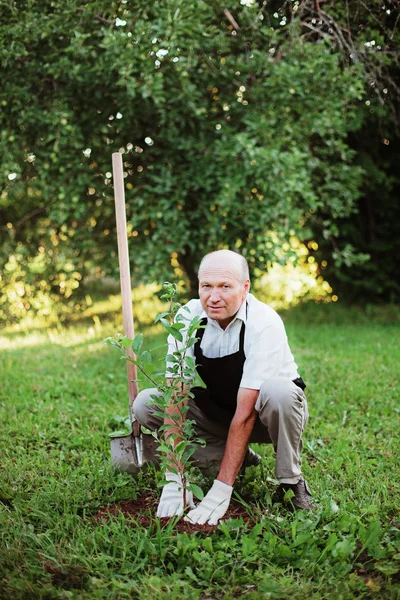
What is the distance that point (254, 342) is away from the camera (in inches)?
101

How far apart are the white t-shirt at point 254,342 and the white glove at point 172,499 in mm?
449

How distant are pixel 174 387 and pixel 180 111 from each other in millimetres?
3675

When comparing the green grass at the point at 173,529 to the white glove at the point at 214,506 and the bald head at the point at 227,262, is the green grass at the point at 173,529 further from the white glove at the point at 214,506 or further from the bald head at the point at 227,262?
the bald head at the point at 227,262

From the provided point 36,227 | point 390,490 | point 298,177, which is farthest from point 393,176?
point 390,490

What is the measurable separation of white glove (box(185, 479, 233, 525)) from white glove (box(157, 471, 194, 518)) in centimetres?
8

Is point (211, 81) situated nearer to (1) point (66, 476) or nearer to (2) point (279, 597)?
(1) point (66, 476)

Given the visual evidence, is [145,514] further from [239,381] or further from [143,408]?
[239,381]

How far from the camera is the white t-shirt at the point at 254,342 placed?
8.30 feet

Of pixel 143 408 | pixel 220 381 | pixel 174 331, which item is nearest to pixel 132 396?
pixel 143 408

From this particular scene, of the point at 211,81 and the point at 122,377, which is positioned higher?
the point at 211,81

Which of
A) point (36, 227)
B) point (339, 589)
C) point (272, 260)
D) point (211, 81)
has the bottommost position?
point (339, 589)

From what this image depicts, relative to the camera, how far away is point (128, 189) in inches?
236

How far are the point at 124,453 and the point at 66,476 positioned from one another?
0.33 meters

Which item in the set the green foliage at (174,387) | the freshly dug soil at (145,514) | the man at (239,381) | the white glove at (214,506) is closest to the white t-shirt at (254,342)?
the man at (239,381)
